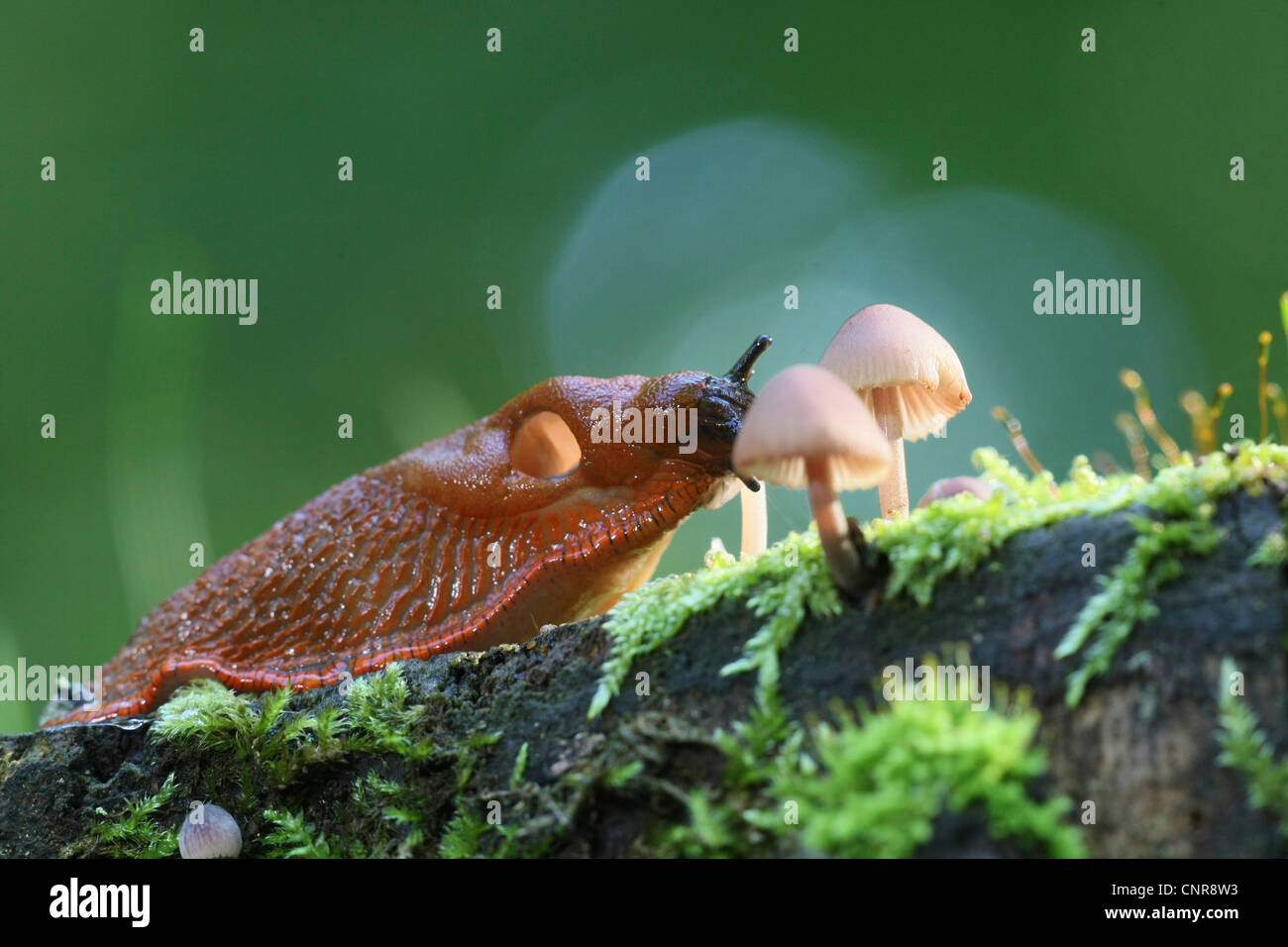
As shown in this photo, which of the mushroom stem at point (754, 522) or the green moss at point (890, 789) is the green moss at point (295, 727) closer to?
the green moss at point (890, 789)

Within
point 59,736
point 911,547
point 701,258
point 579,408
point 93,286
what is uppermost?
point 701,258

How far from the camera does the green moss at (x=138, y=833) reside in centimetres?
235

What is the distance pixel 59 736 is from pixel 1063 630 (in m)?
2.73

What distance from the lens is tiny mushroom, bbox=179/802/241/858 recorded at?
7.27ft

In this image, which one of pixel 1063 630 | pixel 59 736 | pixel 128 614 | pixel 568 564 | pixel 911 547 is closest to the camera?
pixel 1063 630

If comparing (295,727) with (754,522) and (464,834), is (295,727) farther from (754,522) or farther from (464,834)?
(754,522)

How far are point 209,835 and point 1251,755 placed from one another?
7.69 ft

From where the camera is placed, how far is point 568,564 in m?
2.71

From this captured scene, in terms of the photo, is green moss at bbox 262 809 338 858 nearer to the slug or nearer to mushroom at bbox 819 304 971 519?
the slug

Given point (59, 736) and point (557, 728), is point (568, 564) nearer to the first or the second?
point (557, 728)

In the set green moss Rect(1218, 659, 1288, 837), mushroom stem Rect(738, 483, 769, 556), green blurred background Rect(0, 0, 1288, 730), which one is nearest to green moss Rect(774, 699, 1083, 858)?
green moss Rect(1218, 659, 1288, 837)

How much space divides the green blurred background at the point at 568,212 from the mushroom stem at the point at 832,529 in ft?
14.9

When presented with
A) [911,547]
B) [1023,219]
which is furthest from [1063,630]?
[1023,219]

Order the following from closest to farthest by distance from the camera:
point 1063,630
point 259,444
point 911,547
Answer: point 1063,630 → point 911,547 → point 259,444
